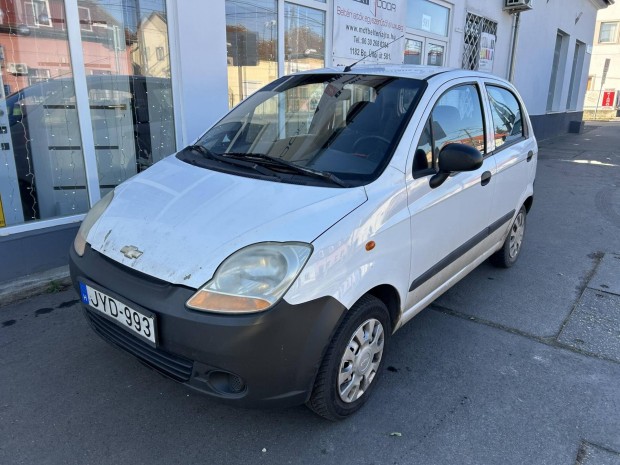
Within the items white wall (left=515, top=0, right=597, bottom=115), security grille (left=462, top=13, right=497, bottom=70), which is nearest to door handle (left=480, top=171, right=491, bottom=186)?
security grille (left=462, top=13, right=497, bottom=70)

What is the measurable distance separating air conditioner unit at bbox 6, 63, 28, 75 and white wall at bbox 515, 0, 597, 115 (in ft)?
39.2

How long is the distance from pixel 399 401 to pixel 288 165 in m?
1.40

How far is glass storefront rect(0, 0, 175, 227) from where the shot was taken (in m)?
3.79

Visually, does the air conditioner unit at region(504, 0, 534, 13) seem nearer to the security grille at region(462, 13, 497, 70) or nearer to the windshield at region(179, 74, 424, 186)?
the security grille at region(462, 13, 497, 70)

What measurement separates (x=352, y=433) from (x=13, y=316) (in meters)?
2.57

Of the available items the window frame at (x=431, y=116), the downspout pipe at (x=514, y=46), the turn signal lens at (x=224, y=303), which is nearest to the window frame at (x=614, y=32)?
the downspout pipe at (x=514, y=46)

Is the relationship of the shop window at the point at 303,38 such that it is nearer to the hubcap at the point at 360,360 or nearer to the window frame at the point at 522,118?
the window frame at the point at 522,118

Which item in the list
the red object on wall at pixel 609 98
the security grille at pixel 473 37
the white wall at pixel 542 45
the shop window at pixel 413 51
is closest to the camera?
the shop window at pixel 413 51

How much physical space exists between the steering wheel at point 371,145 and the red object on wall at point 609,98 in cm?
3588

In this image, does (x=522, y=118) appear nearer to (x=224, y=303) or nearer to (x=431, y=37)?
(x=224, y=303)

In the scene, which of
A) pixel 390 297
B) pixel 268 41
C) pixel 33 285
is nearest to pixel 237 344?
pixel 390 297

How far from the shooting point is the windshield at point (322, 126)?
2479 mm

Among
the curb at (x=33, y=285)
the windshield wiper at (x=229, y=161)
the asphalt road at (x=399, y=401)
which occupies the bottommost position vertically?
the asphalt road at (x=399, y=401)

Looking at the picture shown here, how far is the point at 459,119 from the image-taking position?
3.03 metres
